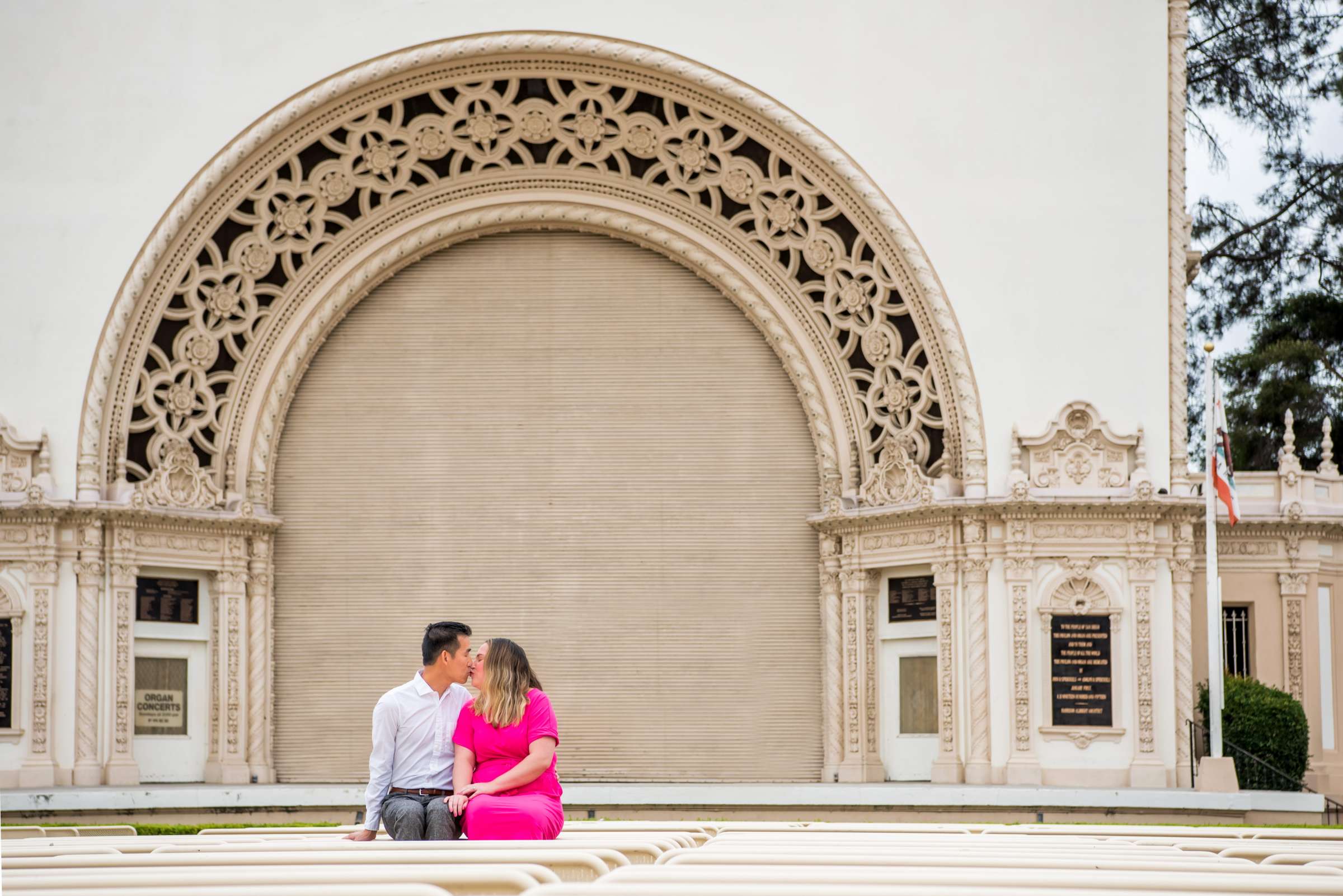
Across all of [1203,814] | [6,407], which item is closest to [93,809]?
[6,407]

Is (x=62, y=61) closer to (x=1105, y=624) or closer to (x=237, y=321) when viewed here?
(x=237, y=321)

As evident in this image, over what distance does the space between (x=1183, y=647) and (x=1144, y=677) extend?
0.68m

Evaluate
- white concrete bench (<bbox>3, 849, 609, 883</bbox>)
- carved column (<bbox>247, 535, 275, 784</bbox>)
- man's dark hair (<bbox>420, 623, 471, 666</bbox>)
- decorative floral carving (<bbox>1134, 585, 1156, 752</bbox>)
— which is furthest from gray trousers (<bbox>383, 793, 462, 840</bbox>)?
carved column (<bbox>247, 535, 275, 784</bbox>)

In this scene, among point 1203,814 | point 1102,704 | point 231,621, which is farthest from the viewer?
point 231,621

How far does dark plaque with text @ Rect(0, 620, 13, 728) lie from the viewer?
20.5 m

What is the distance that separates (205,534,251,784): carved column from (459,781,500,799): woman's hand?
14743mm

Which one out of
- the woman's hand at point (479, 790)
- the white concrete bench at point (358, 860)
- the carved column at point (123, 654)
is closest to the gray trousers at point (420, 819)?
the woman's hand at point (479, 790)

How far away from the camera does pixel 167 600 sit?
71.4ft

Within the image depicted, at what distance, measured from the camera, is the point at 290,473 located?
23.0 meters

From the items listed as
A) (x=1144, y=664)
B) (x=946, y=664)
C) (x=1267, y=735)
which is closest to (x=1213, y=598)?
(x=1144, y=664)

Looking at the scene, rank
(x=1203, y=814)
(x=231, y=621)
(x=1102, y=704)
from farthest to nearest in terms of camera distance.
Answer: (x=231, y=621) → (x=1102, y=704) → (x=1203, y=814)

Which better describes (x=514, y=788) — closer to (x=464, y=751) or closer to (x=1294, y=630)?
(x=464, y=751)

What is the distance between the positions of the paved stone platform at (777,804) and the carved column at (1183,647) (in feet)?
7.00

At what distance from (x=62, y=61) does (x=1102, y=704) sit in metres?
15.8
